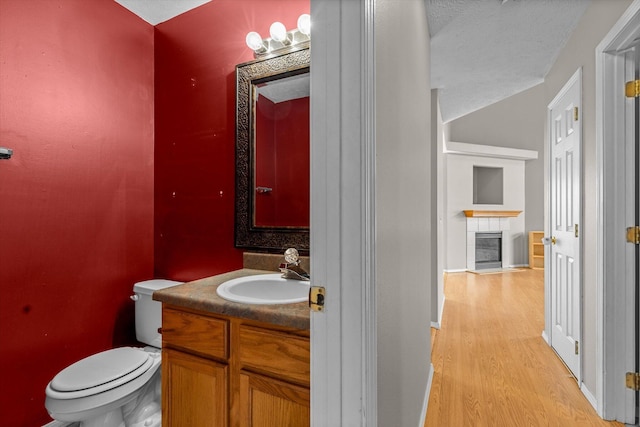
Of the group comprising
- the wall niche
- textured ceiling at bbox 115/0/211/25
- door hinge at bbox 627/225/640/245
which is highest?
textured ceiling at bbox 115/0/211/25

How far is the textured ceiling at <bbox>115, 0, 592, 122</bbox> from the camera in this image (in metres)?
2.01

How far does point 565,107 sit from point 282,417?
278 centimetres

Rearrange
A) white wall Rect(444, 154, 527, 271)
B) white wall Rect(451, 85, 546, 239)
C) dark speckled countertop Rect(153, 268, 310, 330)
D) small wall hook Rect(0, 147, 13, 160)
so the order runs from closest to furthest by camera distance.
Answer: dark speckled countertop Rect(153, 268, 310, 330), small wall hook Rect(0, 147, 13, 160), white wall Rect(444, 154, 527, 271), white wall Rect(451, 85, 546, 239)

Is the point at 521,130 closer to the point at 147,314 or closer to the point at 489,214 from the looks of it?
the point at 489,214

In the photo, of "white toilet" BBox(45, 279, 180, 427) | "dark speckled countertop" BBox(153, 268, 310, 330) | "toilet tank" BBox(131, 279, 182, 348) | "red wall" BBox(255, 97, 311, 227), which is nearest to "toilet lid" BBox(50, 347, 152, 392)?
"white toilet" BBox(45, 279, 180, 427)

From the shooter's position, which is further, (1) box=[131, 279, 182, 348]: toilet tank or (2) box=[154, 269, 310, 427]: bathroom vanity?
(1) box=[131, 279, 182, 348]: toilet tank

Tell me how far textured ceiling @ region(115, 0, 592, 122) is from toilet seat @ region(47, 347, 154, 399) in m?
2.12

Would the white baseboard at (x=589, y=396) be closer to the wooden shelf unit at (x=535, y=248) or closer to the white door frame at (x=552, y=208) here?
the white door frame at (x=552, y=208)

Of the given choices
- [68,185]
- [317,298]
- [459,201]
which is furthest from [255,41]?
[459,201]

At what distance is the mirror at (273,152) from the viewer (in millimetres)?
1753

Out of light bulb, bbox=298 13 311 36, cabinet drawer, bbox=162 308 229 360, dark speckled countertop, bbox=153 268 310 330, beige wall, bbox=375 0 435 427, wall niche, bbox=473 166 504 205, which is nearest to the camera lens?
beige wall, bbox=375 0 435 427

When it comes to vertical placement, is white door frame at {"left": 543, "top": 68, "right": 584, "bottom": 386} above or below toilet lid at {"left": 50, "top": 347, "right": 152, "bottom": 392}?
above

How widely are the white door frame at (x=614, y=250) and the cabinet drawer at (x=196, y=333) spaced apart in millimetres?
1997

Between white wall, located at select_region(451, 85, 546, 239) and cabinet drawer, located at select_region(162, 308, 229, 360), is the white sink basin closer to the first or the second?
cabinet drawer, located at select_region(162, 308, 229, 360)
